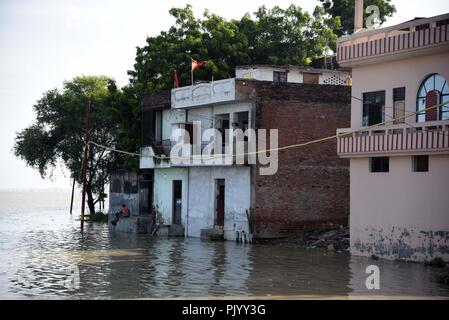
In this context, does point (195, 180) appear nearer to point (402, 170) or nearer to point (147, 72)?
point (147, 72)

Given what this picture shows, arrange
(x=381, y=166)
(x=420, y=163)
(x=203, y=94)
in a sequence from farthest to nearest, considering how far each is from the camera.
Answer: (x=203, y=94) < (x=381, y=166) < (x=420, y=163)

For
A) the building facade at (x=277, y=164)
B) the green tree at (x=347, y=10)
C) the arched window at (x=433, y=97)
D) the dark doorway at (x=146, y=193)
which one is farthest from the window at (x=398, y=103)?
the green tree at (x=347, y=10)

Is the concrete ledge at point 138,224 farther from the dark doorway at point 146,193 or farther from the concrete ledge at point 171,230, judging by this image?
the concrete ledge at point 171,230

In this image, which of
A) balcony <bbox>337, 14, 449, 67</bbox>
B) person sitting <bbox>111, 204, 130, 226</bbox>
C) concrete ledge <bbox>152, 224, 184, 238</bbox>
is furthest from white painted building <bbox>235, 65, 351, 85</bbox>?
balcony <bbox>337, 14, 449, 67</bbox>

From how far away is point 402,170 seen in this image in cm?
2703

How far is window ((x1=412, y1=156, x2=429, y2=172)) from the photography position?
2639 centimetres

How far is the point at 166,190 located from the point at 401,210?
17282 millimetres

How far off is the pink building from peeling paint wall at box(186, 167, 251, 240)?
7.18 m

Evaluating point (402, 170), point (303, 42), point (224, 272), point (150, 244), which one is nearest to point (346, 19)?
point (303, 42)

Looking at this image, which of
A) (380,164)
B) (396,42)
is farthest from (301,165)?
(396,42)

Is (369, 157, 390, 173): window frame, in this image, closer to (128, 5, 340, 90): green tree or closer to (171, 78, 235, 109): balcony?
(171, 78, 235, 109): balcony

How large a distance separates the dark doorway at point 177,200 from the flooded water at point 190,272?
4808 mm

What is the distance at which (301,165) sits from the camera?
35.3 m

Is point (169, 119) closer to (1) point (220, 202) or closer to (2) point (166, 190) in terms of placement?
(2) point (166, 190)
